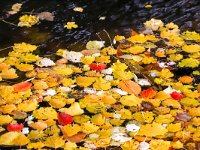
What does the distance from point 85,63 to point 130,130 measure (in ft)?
3.19

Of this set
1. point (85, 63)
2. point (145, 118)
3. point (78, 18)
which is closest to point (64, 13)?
point (78, 18)

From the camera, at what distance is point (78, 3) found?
465cm

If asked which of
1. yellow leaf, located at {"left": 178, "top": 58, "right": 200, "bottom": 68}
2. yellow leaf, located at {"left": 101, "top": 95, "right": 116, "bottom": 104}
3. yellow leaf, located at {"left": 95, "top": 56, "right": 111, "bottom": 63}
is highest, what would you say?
yellow leaf, located at {"left": 95, "top": 56, "right": 111, "bottom": 63}

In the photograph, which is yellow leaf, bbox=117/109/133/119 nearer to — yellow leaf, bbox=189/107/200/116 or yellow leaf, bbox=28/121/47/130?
yellow leaf, bbox=189/107/200/116

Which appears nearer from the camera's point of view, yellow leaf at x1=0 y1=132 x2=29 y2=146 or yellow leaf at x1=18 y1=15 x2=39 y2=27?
yellow leaf at x1=0 y1=132 x2=29 y2=146

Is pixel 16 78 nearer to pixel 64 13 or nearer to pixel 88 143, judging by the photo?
pixel 88 143

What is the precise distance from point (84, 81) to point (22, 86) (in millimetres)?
508

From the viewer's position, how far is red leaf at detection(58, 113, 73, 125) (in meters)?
2.74

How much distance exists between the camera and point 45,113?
282cm

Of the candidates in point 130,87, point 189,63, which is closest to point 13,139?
point 130,87

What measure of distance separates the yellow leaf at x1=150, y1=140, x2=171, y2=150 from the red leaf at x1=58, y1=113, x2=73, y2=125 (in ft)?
2.00

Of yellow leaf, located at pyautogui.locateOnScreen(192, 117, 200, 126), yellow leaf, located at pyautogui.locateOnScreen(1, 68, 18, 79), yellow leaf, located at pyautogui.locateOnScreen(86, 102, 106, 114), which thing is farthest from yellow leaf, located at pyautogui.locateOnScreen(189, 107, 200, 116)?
yellow leaf, located at pyautogui.locateOnScreen(1, 68, 18, 79)

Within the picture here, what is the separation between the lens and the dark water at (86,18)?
3877 mm

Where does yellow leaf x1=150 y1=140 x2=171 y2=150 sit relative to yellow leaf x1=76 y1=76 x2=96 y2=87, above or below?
below
